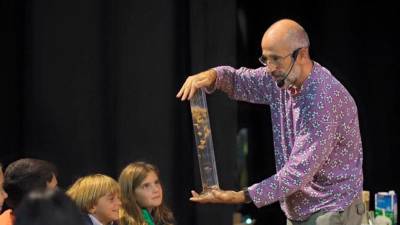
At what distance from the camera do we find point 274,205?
4.31 meters

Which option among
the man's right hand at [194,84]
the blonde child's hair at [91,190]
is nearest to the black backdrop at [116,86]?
the blonde child's hair at [91,190]

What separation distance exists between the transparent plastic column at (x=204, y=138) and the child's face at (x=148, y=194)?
2.22 ft

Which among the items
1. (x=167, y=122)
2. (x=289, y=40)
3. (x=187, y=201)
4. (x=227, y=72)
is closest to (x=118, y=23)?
(x=167, y=122)

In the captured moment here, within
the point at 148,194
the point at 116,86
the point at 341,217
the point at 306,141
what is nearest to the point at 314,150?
the point at 306,141

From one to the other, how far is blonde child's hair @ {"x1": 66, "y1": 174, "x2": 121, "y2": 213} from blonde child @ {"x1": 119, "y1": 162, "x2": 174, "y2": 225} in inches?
7.5

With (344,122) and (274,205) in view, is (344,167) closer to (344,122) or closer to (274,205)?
(344,122)

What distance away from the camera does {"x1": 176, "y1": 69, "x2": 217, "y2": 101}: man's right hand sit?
2.79 m

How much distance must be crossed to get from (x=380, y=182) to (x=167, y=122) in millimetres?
1215

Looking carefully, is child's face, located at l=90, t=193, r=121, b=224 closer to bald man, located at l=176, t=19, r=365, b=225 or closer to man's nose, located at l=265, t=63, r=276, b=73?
bald man, located at l=176, t=19, r=365, b=225

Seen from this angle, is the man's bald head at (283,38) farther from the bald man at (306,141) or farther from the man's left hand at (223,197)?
the man's left hand at (223,197)

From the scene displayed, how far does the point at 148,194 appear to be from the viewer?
3.54 meters

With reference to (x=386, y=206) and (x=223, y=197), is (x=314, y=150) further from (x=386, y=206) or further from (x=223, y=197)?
(x=386, y=206)

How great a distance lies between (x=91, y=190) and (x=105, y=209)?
0.31 feet

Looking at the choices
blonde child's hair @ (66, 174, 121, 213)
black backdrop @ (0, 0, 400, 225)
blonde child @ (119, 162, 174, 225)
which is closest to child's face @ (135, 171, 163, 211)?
blonde child @ (119, 162, 174, 225)
